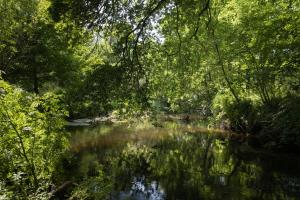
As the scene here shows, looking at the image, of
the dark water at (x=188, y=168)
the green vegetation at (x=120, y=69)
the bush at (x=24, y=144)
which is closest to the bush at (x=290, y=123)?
the green vegetation at (x=120, y=69)

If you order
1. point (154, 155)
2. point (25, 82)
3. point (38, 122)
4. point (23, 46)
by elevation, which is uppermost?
point (23, 46)

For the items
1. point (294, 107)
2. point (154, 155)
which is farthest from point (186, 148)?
point (294, 107)

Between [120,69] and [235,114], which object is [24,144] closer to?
[120,69]

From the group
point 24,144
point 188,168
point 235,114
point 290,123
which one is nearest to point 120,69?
point 24,144

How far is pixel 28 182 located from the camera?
8.39m

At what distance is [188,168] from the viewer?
1412cm

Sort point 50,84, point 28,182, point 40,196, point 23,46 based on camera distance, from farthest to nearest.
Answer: point 50,84 → point 23,46 → point 28,182 → point 40,196

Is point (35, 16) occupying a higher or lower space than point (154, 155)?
higher

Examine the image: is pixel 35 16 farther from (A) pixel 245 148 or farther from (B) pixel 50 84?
(A) pixel 245 148

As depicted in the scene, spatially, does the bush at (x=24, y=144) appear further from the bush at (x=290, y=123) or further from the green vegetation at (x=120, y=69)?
the bush at (x=290, y=123)

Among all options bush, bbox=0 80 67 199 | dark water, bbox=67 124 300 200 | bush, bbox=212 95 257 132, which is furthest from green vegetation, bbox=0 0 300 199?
bush, bbox=212 95 257 132

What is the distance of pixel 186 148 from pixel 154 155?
312 cm

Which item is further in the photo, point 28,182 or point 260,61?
point 260,61

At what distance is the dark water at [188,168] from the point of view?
10.8 meters
